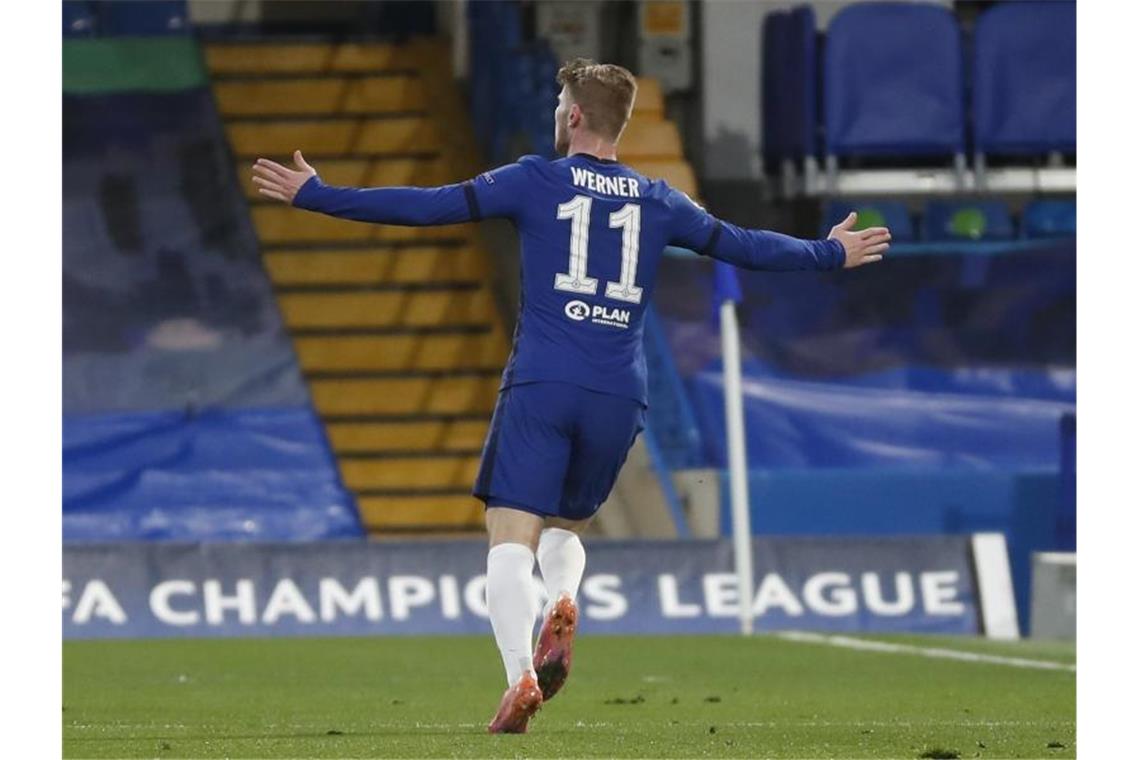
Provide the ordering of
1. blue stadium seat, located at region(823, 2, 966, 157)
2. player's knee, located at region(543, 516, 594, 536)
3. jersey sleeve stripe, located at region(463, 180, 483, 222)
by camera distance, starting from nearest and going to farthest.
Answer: jersey sleeve stripe, located at region(463, 180, 483, 222)
player's knee, located at region(543, 516, 594, 536)
blue stadium seat, located at region(823, 2, 966, 157)

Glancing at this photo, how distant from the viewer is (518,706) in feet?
21.2

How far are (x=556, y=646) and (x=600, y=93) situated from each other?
57.3 inches

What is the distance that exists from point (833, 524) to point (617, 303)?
40.6ft

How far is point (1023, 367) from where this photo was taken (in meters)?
20.2

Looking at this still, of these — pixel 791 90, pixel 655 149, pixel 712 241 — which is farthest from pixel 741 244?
pixel 791 90

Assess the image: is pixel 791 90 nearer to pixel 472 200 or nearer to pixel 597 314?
pixel 597 314

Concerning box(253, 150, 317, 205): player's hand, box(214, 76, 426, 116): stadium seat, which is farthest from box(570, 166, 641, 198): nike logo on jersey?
box(214, 76, 426, 116): stadium seat

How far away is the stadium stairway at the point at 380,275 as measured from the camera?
20641mm

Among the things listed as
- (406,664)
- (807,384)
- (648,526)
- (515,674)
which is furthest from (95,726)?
(807,384)

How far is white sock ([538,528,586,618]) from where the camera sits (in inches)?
275

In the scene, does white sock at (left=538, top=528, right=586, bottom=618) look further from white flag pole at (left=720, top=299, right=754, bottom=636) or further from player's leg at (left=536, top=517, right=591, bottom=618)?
white flag pole at (left=720, top=299, right=754, bottom=636)

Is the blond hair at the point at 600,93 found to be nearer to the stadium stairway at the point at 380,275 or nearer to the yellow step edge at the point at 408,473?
the stadium stairway at the point at 380,275

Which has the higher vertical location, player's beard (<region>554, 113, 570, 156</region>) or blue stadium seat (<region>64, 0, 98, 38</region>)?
player's beard (<region>554, 113, 570, 156</region>)

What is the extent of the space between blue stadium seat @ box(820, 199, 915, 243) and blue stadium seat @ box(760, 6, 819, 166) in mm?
534
